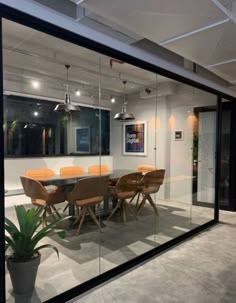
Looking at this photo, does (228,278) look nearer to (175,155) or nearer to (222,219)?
(222,219)

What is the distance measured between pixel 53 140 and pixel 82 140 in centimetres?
51

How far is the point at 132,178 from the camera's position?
13.0 feet

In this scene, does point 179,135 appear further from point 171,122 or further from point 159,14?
point 159,14

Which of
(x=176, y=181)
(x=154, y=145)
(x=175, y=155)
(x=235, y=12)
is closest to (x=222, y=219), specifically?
(x=176, y=181)

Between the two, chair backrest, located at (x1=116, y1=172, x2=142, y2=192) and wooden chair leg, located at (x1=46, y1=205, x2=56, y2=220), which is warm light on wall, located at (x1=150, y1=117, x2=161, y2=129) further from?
wooden chair leg, located at (x1=46, y1=205, x2=56, y2=220)

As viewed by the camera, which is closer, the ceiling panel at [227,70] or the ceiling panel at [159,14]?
the ceiling panel at [159,14]

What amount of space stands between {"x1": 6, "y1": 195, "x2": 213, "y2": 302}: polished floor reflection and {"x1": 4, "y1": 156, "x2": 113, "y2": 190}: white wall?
18cm

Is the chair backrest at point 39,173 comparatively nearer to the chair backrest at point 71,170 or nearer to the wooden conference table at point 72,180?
the wooden conference table at point 72,180

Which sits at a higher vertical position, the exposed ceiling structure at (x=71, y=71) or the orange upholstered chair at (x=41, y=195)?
the exposed ceiling structure at (x=71, y=71)

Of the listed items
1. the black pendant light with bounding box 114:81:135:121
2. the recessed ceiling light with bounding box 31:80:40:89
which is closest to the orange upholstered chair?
the recessed ceiling light with bounding box 31:80:40:89

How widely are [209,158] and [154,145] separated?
1532mm

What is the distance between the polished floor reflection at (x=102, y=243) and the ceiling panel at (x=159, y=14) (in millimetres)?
1811

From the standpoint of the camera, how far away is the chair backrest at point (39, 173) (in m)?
2.76

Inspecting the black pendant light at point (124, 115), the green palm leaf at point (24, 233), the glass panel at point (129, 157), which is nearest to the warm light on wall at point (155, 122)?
the glass panel at point (129, 157)
